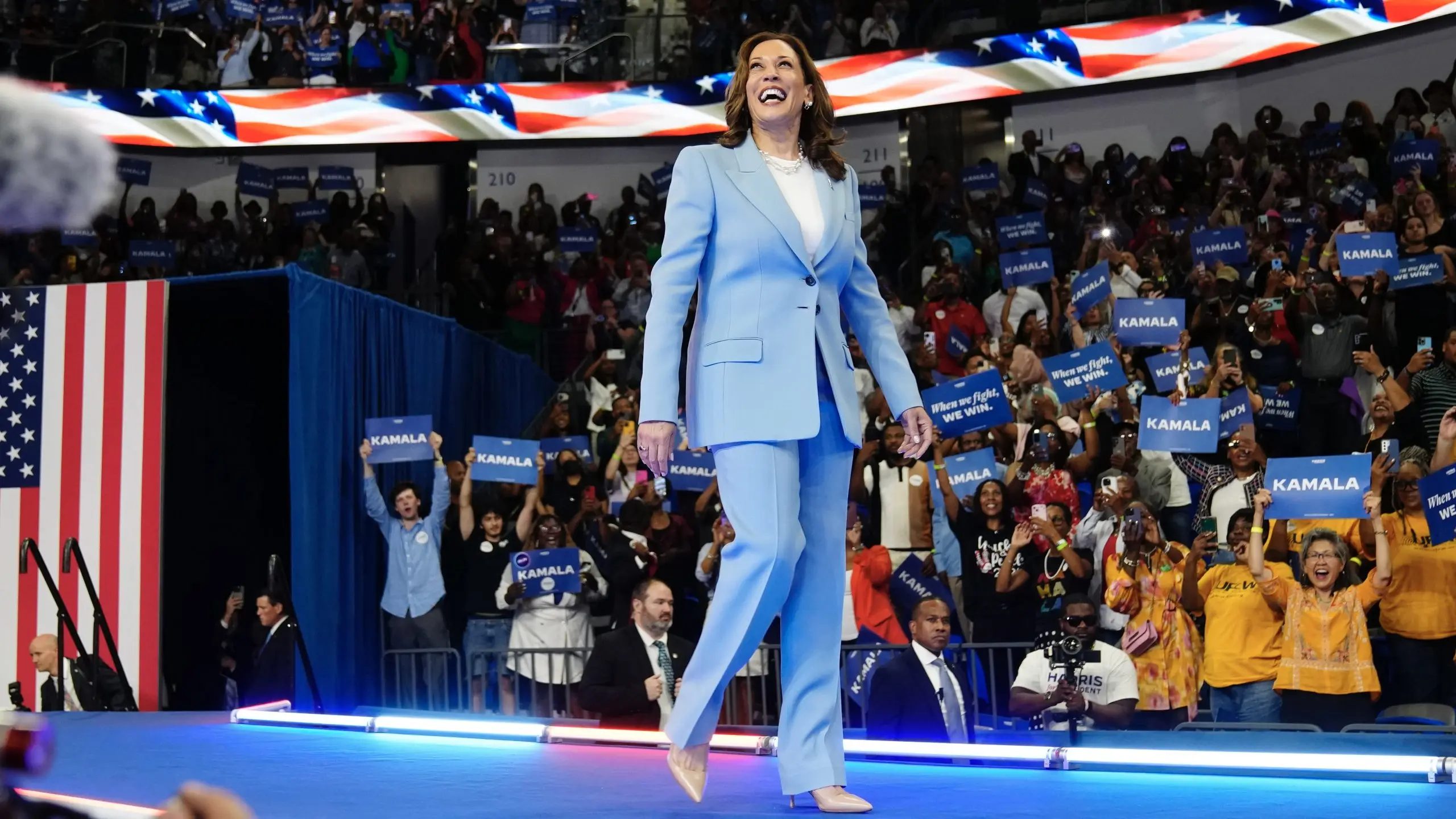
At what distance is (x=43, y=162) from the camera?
1290 mm

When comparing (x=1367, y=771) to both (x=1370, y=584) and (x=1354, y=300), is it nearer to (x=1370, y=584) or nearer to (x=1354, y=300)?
(x=1370, y=584)

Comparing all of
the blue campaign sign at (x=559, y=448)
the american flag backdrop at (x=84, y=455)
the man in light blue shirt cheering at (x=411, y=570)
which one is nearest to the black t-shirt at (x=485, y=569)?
the man in light blue shirt cheering at (x=411, y=570)

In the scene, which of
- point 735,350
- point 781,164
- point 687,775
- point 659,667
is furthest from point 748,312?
point 659,667

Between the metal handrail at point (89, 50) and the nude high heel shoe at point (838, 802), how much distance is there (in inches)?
686

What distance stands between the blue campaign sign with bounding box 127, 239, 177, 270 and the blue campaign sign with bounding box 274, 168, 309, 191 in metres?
2.46

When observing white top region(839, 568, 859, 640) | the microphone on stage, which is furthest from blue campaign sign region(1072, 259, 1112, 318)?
the microphone on stage

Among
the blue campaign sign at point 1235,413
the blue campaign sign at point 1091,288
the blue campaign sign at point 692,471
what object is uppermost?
the blue campaign sign at point 1091,288

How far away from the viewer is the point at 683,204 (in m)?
3.58

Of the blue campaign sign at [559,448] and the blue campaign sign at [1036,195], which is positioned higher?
the blue campaign sign at [1036,195]

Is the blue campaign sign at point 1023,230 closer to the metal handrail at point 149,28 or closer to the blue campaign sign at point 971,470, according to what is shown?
the blue campaign sign at point 971,470

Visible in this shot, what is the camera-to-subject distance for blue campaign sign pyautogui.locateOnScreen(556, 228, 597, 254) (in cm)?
1647

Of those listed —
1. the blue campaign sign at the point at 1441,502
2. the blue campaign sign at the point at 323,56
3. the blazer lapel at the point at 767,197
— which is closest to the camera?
the blazer lapel at the point at 767,197

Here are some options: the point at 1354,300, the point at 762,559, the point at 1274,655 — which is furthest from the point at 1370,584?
the point at 762,559

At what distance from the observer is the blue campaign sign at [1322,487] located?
6660 millimetres
